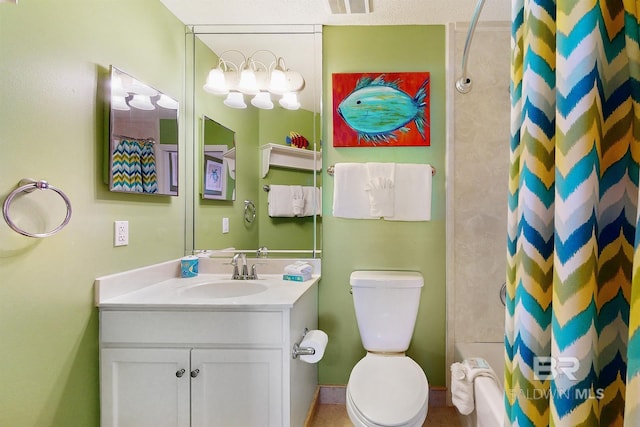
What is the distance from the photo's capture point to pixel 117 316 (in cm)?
140

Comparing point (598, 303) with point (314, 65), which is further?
point (314, 65)

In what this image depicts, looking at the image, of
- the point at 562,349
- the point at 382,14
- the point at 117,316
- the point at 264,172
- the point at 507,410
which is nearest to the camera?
the point at 562,349

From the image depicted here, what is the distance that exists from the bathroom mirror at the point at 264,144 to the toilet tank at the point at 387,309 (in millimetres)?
421

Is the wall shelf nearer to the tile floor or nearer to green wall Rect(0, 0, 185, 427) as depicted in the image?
green wall Rect(0, 0, 185, 427)

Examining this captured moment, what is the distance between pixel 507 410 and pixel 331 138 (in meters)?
1.77

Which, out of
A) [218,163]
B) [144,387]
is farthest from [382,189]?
[144,387]

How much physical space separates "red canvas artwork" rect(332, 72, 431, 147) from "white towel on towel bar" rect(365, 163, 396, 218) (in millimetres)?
188

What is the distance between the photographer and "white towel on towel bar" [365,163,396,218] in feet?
6.47

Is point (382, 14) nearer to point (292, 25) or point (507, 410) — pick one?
point (292, 25)

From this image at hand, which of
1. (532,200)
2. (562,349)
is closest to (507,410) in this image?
(562,349)

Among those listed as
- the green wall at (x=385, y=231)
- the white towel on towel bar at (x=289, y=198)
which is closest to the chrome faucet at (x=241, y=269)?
the white towel on towel bar at (x=289, y=198)
